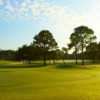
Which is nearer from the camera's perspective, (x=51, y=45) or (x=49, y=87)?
(x=49, y=87)

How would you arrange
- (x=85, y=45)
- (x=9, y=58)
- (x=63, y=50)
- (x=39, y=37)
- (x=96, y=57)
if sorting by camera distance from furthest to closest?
(x=9, y=58)
(x=96, y=57)
(x=63, y=50)
(x=39, y=37)
(x=85, y=45)

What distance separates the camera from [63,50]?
64688 millimetres

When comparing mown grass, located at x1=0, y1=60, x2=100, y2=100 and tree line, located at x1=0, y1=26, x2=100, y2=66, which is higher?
tree line, located at x1=0, y1=26, x2=100, y2=66

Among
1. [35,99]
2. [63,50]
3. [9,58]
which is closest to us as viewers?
[35,99]

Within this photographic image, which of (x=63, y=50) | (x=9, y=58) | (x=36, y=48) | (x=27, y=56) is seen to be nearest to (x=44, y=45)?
(x=36, y=48)

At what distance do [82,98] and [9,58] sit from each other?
121351 millimetres

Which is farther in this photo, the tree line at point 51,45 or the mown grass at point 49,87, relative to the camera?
the tree line at point 51,45

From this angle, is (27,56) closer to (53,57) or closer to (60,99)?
(53,57)

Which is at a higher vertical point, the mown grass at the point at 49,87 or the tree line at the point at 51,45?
the tree line at the point at 51,45

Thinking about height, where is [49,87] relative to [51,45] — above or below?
below

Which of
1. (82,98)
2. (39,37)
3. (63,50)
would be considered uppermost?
(39,37)

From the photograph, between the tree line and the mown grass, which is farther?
the tree line

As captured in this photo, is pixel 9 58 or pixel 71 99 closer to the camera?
pixel 71 99

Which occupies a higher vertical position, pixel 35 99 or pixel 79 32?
pixel 79 32
